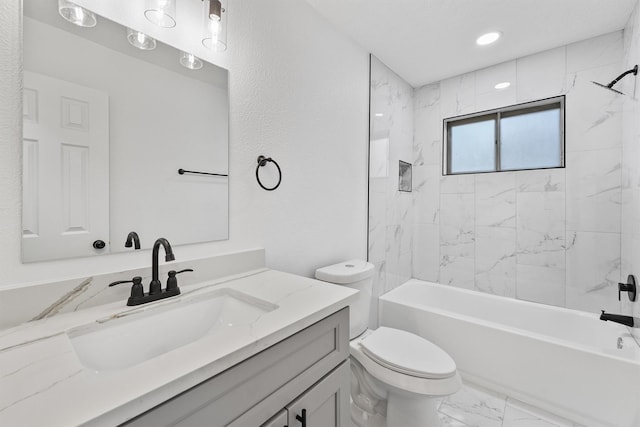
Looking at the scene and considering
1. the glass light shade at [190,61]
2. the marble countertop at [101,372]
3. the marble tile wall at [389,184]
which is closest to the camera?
the marble countertop at [101,372]

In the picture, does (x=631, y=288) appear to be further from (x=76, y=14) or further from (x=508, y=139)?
(x=76, y=14)

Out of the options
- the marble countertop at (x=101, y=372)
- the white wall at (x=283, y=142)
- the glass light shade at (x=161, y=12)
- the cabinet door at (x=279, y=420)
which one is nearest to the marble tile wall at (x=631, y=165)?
the white wall at (x=283, y=142)

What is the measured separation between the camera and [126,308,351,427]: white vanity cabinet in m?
0.59

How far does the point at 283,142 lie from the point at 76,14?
925mm

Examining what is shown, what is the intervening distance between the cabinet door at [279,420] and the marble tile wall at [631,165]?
208 cm

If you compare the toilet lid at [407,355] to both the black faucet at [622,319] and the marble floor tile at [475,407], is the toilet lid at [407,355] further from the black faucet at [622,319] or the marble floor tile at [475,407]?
the black faucet at [622,319]

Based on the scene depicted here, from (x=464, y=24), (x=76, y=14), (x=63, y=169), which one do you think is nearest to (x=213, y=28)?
(x=76, y=14)

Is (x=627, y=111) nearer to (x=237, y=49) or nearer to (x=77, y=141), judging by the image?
(x=237, y=49)

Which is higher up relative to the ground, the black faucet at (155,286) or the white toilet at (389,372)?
the black faucet at (155,286)

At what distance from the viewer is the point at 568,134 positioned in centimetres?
230

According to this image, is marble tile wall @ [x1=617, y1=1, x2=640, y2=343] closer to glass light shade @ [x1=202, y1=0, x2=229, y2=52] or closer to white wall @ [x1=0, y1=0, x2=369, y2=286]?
white wall @ [x1=0, y1=0, x2=369, y2=286]

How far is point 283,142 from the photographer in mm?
1588

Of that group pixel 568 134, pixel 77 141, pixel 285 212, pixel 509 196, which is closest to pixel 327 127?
pixel 285 212

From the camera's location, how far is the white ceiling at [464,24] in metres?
1.79
